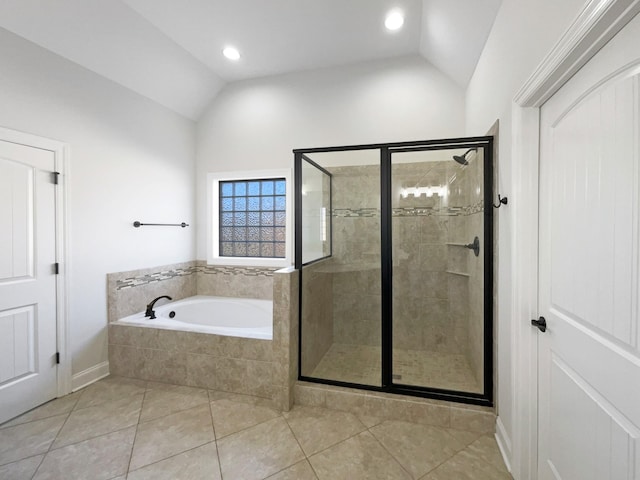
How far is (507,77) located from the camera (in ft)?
5.33

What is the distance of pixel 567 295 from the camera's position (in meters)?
1.17

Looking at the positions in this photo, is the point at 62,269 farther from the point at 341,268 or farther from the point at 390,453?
the point at 390,453

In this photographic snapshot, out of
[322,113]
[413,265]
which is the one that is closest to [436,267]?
[413,265]

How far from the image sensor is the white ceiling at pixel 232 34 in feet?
6.83

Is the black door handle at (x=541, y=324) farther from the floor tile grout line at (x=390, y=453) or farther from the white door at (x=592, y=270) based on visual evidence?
the floor tile grout line at (x=390, y=453)

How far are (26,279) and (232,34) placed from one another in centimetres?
262

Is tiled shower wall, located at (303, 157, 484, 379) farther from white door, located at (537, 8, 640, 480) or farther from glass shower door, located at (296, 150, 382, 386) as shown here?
white door, located at (537, 8, 640, 480)

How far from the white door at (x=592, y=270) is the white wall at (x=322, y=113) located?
69.9 inches

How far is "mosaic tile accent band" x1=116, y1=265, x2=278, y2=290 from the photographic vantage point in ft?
9.56

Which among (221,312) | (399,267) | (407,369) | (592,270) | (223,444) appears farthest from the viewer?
(221,312)

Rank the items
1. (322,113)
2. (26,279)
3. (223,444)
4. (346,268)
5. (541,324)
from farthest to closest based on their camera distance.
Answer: (322,113), (346,268), (26,279), (223,444), (541,324)

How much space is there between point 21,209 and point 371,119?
3.07 meters

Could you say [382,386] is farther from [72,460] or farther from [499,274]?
[72,460]

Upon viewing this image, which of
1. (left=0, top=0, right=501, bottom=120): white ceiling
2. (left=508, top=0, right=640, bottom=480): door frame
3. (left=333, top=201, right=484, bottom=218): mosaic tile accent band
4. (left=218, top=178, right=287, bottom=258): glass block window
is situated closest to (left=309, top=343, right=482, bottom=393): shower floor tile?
(left=508, top=0, right=640, bottom=480): door frame
